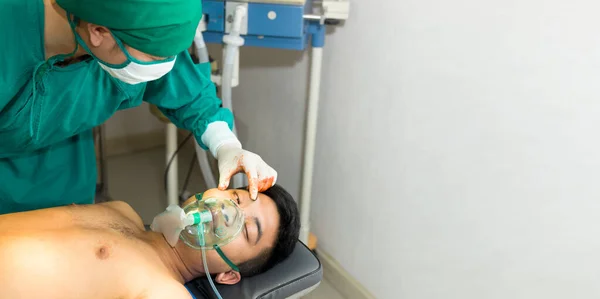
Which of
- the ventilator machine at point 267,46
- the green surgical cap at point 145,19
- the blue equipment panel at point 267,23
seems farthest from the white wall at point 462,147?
the green surgical cap at point 145,19

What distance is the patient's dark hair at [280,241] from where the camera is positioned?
1514 mm

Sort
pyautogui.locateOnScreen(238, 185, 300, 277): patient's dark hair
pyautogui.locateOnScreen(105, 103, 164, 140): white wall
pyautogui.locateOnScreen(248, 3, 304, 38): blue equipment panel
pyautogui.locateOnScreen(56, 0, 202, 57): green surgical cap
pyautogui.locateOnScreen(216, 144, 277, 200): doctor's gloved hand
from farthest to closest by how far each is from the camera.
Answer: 1. pyautogui.locateOnScreen(105, 103, 164, 140): white wall
2. pyautogui.locateOnScreen(248, 3, 304, 38): blue equipment panel
3. pyautogui.locateOnScreen(238, 185, 300, 277): patient's dark hair
4. pyautogui.locateOnScreen(216, 144, 277, 200): doctor's gloved hand
5. pyautogui.locateOnScreen(56, 0, 202, 57): green surgical cap

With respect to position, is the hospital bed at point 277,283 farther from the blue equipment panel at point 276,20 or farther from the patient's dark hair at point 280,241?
the blue equipment panel at point 276,20

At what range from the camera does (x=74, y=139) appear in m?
1.52

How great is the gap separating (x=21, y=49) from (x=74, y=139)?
39 cm

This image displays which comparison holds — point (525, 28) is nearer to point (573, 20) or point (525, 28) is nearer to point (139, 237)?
point (573, 20)

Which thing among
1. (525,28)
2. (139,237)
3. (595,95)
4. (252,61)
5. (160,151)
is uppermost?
(525,28)

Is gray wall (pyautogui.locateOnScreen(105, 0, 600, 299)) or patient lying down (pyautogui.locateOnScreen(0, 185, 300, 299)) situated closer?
patient lying down (pyautogui.locateOnScreen(0, 185, 300, 299))

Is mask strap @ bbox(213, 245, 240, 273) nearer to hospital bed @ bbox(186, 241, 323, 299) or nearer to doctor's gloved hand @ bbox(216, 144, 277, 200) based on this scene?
hospital bed @ bbox(186, 241, 323, 299)

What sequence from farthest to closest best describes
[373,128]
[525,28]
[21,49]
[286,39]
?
[373,128], [286,39], [525,28], [21,49]

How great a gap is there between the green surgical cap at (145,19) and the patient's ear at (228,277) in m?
0.65

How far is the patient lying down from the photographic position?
114cm

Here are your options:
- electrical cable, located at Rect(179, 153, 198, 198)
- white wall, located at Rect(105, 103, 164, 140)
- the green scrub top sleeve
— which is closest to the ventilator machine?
the green scrub top sleeve

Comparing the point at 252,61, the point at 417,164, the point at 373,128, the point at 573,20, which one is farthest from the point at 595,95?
the point at 252,61
